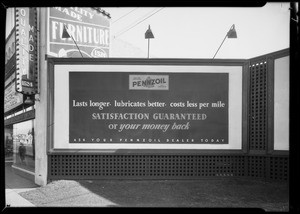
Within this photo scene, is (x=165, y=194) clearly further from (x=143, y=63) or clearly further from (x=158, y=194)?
(x=143, y=63)

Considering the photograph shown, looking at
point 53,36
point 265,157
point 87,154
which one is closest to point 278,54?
point 265,157

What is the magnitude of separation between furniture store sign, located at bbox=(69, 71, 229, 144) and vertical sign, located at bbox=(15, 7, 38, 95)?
4.59ft

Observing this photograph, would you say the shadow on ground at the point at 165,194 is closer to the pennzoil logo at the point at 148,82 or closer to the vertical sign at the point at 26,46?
the pennzoil logo at the point at 148,82

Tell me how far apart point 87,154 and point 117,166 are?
34.1 inches

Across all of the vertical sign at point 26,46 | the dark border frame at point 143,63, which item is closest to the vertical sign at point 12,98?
the vertical sign at point 26,46

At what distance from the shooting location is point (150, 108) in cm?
684

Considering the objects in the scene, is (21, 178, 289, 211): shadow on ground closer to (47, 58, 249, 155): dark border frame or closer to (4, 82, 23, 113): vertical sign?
(47, 58, 249, 155): dark border frame

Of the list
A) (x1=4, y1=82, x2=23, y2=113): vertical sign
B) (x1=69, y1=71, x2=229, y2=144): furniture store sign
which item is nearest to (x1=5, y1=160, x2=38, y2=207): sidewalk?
(x1=69, y1=71, x2=229, y2=144): furniture store sign

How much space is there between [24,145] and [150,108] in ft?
17.3

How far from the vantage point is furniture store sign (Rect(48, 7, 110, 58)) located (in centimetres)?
1071

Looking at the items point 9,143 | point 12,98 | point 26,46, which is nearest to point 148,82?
point 26,46

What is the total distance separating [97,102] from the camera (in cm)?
685

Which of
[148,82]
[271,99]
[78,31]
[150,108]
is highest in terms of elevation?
[78,31]
